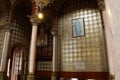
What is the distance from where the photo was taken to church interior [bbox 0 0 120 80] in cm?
783

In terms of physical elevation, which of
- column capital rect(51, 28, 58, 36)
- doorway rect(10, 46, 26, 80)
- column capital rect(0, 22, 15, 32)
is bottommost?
doorway rect(10, 46, 26, 80)

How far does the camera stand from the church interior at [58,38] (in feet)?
25.7

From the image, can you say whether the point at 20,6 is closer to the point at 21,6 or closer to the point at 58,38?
the point at 21,6

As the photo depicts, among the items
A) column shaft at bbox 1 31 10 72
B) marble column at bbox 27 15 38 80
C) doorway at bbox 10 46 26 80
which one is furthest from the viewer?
doorway at bbox 10 46 26 80

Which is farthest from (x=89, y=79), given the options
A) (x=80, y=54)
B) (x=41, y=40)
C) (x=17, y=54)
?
(x=17, y=54)

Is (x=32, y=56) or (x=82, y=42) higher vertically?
(x=82, y=42)

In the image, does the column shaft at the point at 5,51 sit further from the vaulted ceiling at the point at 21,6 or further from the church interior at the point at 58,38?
the vaulted ceiling at the point at 21,6

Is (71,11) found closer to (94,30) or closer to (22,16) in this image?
(94,30)

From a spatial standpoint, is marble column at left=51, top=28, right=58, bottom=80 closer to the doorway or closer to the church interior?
the church interior

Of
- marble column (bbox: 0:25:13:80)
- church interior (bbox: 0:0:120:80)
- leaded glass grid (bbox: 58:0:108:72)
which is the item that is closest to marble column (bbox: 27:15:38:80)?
church interior (bbox: 0:0:120:80)

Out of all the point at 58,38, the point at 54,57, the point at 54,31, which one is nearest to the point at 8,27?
the point at 54,31

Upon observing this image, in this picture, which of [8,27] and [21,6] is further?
[21,6]

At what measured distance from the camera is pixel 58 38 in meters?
9.62

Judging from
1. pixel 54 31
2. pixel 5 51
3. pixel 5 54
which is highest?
pixel 54 31
